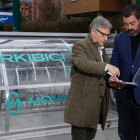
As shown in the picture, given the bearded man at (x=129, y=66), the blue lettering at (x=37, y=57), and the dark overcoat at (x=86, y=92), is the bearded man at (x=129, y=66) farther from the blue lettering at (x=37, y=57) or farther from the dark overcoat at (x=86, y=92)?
the blue lettering at (x=37, y=57)

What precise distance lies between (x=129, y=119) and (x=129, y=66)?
0.56m

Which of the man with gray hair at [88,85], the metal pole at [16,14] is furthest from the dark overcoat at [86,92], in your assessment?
the metal pole at [16,14]

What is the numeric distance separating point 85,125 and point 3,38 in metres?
2.65

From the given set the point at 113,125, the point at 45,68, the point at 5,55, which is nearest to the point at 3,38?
the point at 5,55

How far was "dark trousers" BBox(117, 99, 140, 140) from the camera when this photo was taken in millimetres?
2867

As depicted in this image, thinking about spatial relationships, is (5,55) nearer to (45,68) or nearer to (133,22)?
(45,68)

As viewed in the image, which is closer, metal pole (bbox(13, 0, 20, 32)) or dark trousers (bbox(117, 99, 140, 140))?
dark trousers (bbox(117, 99, 140, 140))

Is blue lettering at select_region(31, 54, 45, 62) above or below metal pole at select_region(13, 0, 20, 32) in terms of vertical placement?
below

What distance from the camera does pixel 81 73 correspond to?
278cm

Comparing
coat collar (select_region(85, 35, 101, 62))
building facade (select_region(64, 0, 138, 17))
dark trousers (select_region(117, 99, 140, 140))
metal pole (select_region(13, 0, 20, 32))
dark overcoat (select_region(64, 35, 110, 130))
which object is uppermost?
building facade (select_region(64, 0, 138, 17))

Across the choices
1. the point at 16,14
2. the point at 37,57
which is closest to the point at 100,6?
the point at 16,14

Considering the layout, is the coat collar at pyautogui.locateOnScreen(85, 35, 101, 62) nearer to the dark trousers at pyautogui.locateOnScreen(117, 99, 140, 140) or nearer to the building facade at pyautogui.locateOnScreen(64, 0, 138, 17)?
the dark trousers at pyautogui.locateOnScreen(117, 99, 140, 140)

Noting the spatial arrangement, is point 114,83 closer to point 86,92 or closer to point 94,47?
point 86,92

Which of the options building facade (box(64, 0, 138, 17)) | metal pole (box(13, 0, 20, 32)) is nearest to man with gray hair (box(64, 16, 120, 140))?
metal pole (box(13, 0, 20, 32))
